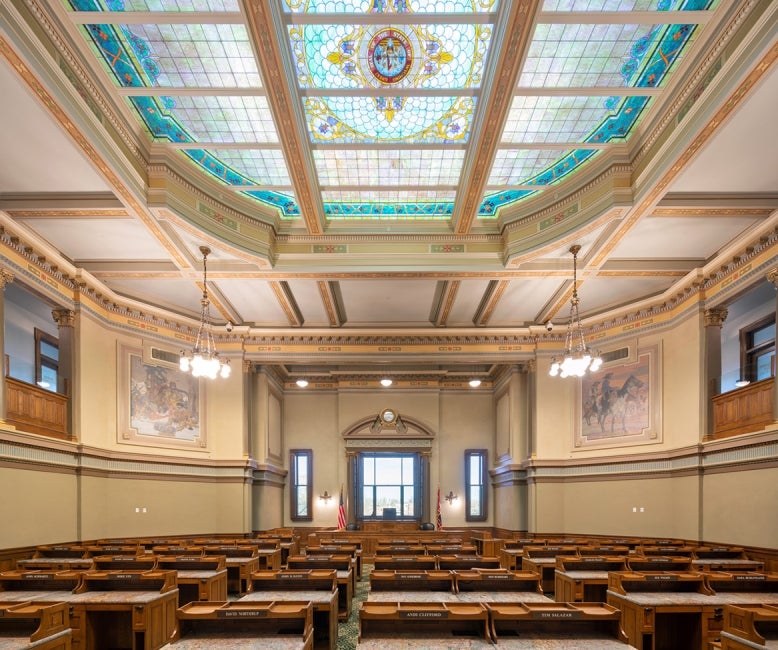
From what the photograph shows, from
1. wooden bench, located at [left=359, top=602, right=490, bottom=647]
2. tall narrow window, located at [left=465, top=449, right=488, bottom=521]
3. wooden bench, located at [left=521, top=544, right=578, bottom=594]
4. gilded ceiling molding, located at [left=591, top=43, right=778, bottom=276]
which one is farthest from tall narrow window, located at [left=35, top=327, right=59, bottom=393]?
tall narrow window, located at [left=465, top=449, right=488, bottom=521]

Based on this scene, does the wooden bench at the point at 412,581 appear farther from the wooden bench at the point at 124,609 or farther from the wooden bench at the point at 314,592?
the wooden bench at the point at 124,609

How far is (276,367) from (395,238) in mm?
8885

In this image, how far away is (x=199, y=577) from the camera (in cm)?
776

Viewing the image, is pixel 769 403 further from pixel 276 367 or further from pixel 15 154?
pixel 276 367

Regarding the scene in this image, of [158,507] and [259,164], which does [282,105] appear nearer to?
[259,164]

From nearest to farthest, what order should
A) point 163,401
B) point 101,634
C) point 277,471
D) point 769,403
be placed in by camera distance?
point 101,634, point 769,403, point 163,401, point 277,471

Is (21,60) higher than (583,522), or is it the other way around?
(21,60)

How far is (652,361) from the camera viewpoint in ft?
45.4

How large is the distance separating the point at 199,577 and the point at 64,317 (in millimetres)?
6432

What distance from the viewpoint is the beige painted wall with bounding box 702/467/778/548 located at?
942 cm

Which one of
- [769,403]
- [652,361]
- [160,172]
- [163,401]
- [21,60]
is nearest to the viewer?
[21,60]

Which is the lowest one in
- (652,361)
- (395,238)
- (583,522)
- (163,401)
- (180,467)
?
(583,522)

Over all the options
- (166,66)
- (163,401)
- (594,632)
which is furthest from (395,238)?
(594,632)

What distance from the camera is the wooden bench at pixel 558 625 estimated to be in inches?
181
